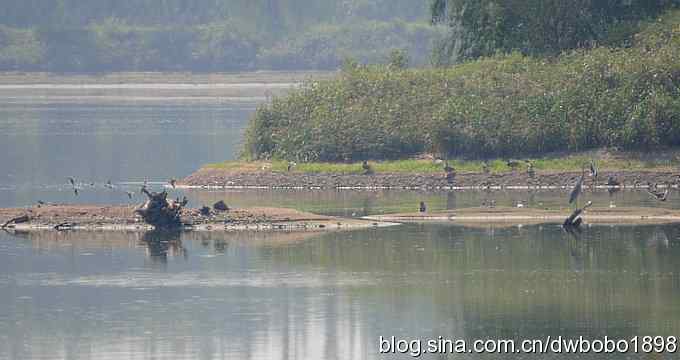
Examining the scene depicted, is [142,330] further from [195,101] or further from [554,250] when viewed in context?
[195,101]

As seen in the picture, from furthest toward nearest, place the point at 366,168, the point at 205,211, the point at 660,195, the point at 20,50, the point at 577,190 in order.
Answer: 1. the point at 20,50
2. the point at 366,168
3. the point at 660,195
4. the point at 205,211
5. the point at 577,190

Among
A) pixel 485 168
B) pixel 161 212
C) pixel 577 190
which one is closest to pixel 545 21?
pixel 485 168

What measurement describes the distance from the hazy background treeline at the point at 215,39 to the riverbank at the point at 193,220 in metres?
98.4

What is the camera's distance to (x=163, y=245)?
37250mm

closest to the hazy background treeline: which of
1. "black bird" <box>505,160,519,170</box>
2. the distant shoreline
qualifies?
the distant shoreline

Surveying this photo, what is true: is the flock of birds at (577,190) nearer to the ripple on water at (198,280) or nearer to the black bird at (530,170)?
the black bird at (530,170)

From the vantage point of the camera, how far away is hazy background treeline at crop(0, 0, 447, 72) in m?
144

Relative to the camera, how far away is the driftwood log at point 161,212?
39.2 meters

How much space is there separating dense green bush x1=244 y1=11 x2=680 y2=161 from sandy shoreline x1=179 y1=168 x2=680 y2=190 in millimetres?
2087

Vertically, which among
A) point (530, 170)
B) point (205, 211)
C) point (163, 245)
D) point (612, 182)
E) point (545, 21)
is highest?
point (545, 21)

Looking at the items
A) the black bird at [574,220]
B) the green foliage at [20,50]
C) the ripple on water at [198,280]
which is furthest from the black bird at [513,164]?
the green foliage at [20,50]

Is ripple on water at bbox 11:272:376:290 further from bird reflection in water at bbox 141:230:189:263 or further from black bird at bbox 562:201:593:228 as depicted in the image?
black bird at bbox 562:201:593:228

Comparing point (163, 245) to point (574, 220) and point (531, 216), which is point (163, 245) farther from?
point (574, 220)

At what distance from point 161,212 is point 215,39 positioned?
108320 millimetres
